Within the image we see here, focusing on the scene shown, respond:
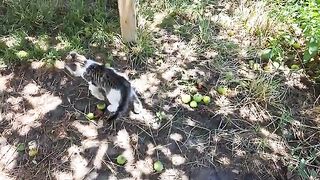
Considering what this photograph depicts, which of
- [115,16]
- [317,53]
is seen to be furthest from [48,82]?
[317,53]

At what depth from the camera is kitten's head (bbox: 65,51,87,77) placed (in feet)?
9.78

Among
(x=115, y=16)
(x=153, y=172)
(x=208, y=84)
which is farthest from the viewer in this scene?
(x=115, y=16)

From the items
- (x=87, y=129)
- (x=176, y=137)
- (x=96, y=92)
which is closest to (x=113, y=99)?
(x=96, y=92)

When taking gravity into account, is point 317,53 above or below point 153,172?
above

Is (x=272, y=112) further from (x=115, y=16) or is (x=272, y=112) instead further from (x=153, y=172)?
(x=115, y=16)

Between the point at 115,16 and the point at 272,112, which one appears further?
the point at 115,16

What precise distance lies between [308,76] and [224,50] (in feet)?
2.45

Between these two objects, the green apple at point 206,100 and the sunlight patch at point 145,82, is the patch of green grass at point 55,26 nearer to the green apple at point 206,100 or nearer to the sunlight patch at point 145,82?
the sunlight patch at point 145,82

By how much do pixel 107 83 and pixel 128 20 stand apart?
70 centimetres

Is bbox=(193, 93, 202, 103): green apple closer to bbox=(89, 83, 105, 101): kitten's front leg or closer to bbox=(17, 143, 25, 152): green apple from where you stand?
bbox=(89, 83, 105, 101): kitten's front leg

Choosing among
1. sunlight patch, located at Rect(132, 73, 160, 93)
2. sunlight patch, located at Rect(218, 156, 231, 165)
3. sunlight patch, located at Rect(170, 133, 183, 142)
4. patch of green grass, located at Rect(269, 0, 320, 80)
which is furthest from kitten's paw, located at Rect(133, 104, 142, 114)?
patch of green grass, located at Rect(269, 0, 320, 80)

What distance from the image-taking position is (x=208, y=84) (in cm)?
320

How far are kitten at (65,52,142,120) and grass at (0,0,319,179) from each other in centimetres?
18

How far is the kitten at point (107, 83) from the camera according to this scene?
2.74 m
